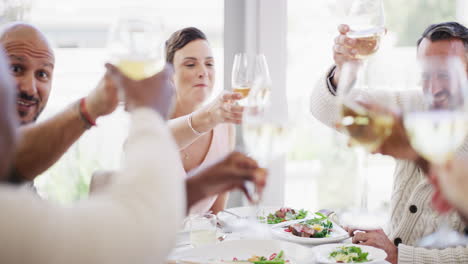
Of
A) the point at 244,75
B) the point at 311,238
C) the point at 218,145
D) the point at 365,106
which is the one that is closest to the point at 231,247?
the point at 311,238

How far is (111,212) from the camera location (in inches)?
27.0

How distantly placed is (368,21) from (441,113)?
2.06 feet

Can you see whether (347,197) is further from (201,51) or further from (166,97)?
(166,97)

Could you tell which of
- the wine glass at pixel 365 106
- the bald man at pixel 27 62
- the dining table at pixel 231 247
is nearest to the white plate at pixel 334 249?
the dining table at pixel 231 247

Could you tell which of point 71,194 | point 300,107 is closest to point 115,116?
point 71,194

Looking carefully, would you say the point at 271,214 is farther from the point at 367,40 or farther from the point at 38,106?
the point at 38,106

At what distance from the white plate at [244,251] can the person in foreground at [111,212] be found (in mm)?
719

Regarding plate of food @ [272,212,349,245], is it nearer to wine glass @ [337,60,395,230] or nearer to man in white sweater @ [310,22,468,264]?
man in white sweater @ [310,22,468,264]

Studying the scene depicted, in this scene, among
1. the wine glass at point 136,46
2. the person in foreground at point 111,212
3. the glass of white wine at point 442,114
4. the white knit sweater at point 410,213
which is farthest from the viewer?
the white knit sweater at point 410,213

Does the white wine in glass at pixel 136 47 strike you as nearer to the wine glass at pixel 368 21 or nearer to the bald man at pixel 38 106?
the bald man at pixel 38 106

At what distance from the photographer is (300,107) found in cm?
122

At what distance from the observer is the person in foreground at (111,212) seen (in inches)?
24.2

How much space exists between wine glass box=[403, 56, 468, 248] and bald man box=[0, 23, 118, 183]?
2.49 feet

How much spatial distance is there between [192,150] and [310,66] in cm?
113
